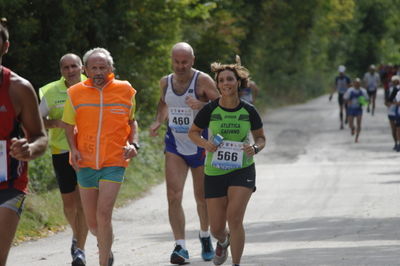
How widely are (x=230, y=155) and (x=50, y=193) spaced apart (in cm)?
700

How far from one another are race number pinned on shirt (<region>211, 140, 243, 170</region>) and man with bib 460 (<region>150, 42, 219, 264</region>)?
120 centimetres

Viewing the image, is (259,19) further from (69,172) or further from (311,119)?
(69,172)

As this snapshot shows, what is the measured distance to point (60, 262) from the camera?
10688 mm

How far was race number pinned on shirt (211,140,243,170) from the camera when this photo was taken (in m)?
8.87

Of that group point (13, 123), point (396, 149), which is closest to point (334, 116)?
point (396, 149)

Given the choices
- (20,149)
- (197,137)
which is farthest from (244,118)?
(20,149)

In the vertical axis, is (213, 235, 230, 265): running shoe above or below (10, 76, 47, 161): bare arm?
below

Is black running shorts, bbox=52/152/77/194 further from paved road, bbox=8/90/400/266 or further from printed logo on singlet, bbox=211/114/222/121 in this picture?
printed logo on singlet, bbox=211/114/222/121

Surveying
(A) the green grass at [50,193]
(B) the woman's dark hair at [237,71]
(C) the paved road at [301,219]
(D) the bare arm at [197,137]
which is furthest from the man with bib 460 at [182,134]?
(A) the green grass at [50,193]

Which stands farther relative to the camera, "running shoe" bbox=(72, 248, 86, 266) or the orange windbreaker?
"running shoe" bbox=(72, 248, 86, 266)

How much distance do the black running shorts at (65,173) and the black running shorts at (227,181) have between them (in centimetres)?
160

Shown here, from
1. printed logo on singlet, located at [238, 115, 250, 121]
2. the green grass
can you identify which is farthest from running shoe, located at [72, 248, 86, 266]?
the green grass

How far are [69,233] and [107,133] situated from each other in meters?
5.07

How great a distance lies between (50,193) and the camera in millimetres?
15430
